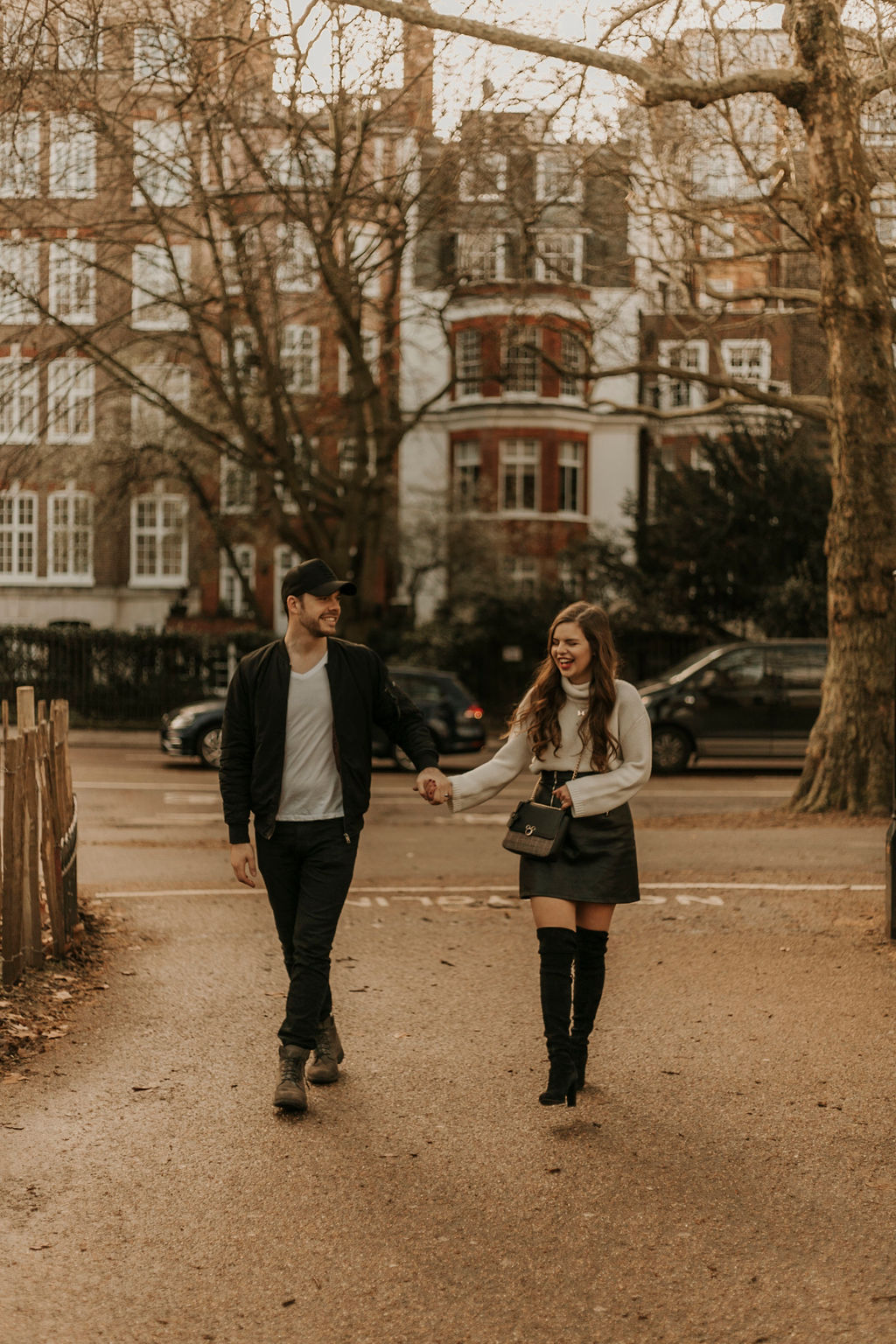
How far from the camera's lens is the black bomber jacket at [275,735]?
5.72m

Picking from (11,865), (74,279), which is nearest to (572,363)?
(74,279)

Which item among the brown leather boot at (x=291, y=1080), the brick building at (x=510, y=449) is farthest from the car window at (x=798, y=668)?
the brown leather boot at (x=291, y=1080)

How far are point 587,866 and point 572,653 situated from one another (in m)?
0.76

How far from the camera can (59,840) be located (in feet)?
26.5

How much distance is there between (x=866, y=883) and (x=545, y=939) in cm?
625

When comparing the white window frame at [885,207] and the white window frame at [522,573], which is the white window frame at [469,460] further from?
the white window frame at [885,207]

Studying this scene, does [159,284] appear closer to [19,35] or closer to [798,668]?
[798,668]

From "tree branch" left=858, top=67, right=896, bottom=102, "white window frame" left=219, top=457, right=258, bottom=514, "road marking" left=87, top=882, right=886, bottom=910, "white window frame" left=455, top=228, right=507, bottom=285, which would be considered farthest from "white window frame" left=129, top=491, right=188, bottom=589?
"road marking" left=87, top=882, right=886, bottom=910

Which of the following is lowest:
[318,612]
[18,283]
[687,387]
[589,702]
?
[589,702]

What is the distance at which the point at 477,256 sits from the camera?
25031 mm

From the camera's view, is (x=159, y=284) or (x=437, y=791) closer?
(x=437, y=791)

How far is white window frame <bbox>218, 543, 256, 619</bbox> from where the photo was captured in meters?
47.3

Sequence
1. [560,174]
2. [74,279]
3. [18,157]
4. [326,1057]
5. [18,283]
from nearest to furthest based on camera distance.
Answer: [326,1057] < [18,157] < [560,174] < [18,283] < [74,279]

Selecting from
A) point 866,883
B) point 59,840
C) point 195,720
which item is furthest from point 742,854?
point 195,720
